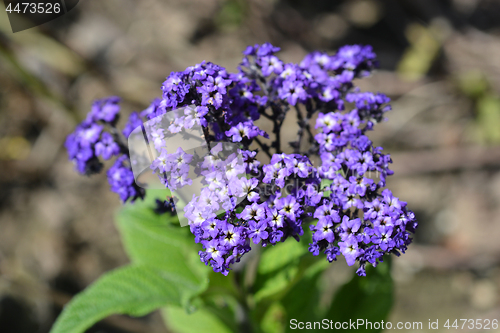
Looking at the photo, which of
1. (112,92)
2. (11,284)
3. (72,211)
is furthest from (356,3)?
(11,284)

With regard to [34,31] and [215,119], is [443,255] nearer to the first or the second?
[215,119]

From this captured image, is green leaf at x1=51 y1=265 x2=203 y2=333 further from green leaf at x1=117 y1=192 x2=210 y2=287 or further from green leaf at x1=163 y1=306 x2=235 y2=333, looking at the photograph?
green leaf at x1=163 y1=306 x2=235 y2=333

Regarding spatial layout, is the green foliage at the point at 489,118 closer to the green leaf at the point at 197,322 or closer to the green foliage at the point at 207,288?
the green foliage at the point at 207,288

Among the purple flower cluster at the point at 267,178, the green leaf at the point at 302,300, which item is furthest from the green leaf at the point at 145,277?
the green leaf at the point at 302,300

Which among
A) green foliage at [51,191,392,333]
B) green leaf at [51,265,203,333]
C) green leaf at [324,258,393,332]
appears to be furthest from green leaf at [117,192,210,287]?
green leaf at [324,258,393,332]

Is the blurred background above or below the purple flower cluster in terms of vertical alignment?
above

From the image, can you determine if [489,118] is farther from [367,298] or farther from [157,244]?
[157,244]
